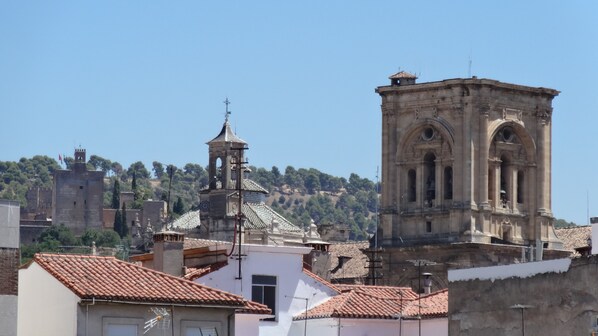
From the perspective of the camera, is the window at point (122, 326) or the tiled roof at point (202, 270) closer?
the window at point (122, 326)

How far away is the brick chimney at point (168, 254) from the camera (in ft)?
187

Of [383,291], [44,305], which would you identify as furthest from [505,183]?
[44,305]

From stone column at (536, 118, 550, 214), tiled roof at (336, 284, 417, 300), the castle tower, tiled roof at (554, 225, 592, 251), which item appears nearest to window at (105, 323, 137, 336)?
tiled roof at (336, 284, 417, 300)

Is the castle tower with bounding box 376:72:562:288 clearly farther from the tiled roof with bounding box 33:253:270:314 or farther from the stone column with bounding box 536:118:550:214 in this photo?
the tiled roof with bounding box 33:253:270:314

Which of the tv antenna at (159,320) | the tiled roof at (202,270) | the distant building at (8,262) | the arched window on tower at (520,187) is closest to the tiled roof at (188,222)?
the arched window on tower at (520,187)

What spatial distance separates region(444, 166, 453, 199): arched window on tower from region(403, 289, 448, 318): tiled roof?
5021cm

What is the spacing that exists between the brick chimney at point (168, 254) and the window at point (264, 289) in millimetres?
1721

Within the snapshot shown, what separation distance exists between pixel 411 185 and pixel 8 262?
224ft

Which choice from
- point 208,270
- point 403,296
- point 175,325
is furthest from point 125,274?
point 403,296

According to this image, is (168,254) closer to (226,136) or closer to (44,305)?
(44,305)

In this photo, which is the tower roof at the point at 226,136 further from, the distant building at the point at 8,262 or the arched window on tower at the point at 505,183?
the distant building at the point at 8,262

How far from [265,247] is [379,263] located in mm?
51888

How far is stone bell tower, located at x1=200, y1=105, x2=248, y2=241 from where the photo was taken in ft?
474

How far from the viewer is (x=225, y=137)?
151875mm
